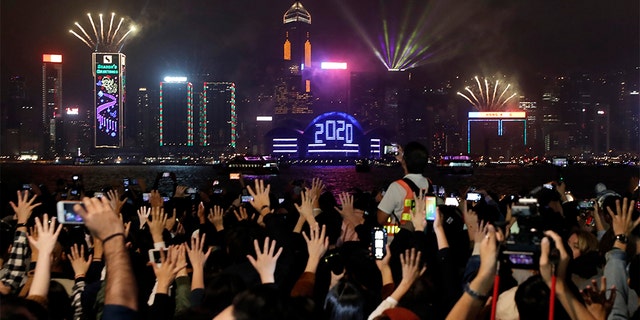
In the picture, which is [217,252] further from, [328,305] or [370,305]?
[328,305]

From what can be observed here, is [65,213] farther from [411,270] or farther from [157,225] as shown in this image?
[157,225]

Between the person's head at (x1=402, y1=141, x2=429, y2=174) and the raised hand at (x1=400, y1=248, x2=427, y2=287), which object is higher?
the person's head at (x1=402, y1=141, x2=429, y2=174)

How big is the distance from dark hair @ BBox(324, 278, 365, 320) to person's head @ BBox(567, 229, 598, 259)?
2932mm

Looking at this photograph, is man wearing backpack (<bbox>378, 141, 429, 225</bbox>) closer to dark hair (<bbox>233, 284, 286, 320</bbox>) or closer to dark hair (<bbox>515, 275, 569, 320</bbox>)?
dark hair (<bbox>515, 275, 569, 320</bbox>)

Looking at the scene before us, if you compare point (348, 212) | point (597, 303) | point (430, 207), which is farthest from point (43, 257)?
point (348, 212)

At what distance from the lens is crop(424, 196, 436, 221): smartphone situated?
6.47 meters

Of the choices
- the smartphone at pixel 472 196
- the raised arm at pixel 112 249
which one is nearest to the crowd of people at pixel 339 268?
the raised arm at pixel 112 249

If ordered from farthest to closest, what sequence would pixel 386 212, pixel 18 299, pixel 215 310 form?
1. pixel 386 212
2. pixel 215 310
3. pixel 18 299

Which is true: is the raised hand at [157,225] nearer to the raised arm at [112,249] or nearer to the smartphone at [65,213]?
the smartphone at [65,213]

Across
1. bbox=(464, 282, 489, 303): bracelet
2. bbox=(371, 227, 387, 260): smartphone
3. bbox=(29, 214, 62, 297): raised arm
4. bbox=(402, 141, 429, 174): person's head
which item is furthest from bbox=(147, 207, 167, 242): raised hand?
bbox=(464, 282, 489, 303): bracelet

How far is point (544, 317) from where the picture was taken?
182 inches

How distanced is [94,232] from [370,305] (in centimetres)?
250

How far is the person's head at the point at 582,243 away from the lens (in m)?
7.20

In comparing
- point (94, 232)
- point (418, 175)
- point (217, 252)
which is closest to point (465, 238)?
point (418, 175)
